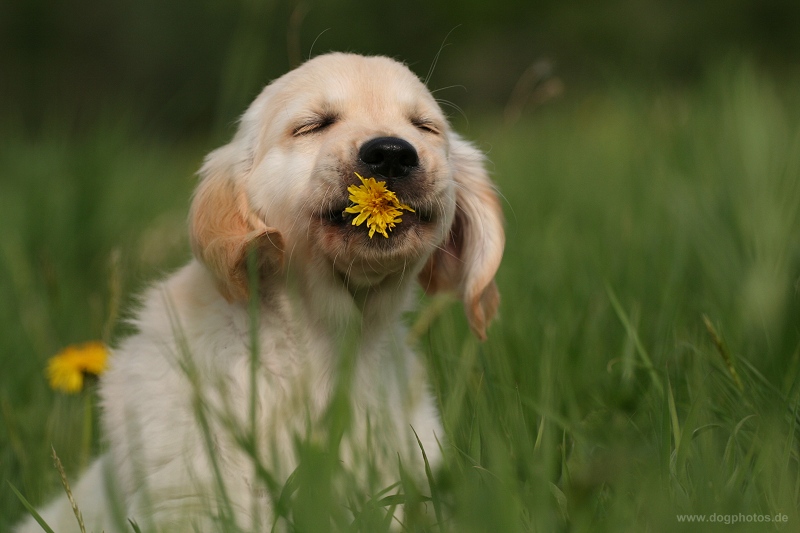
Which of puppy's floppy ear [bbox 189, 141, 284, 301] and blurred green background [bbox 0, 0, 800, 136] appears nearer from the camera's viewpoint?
puppy's floppy ear [bbox 189, 141, 284, 301]

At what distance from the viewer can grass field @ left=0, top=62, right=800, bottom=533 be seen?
1875 millimetres

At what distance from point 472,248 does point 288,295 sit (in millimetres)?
691

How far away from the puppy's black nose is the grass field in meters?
0.58

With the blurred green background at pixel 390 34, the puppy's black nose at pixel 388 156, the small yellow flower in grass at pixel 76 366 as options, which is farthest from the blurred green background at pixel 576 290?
the blurred green background at pixel 390 34

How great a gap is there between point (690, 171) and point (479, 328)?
2.25 meters

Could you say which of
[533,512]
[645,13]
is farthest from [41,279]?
[645,13]

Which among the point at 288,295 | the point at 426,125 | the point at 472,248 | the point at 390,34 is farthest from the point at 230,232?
the point at 390,34

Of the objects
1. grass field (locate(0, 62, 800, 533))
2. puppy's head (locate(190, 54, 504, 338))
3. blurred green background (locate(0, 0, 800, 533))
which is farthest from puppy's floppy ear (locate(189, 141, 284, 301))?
grass field (locate(0, 62, 800, 533))

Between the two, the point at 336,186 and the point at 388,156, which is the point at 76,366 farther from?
the point at 388,156

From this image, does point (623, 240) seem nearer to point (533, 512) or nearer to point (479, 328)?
point (479, 328)

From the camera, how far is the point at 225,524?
172cm

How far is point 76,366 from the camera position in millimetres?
3045

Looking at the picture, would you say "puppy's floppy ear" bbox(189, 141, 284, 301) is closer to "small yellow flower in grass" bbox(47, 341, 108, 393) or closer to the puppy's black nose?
the puppy's black nose

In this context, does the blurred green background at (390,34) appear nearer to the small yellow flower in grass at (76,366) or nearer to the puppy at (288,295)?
the small yellow flower in grass at (76,366)
